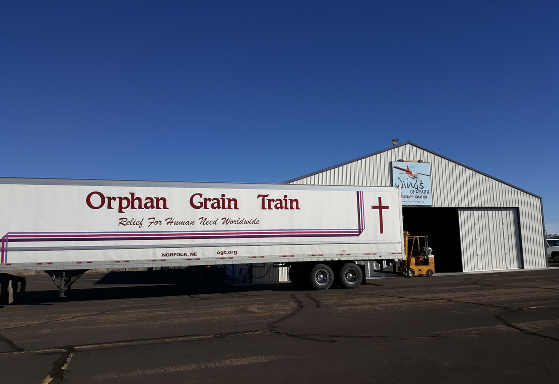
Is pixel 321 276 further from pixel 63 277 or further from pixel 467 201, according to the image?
pixel 467 201

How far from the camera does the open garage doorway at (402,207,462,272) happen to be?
29375 millimetres

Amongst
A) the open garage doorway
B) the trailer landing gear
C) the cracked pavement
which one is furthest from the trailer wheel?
the open garage doorway

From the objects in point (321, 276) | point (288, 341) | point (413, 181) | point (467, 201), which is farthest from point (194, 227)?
point (467, 201)

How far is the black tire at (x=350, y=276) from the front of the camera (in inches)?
671

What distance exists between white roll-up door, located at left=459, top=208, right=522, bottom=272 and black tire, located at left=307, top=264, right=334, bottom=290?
14381 mm

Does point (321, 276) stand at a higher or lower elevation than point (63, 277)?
lower

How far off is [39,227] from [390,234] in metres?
13.1

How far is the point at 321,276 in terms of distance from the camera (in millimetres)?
16859

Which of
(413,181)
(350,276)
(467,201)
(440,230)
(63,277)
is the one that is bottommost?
(350,276)

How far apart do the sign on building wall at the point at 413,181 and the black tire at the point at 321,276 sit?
10.9 meters

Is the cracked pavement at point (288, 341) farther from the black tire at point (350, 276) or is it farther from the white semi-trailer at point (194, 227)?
the black tire at point (350, 276)

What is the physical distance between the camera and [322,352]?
273 inches

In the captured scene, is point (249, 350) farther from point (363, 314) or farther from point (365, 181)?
point (365, 181)

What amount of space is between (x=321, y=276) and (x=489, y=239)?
16714 millimetres
